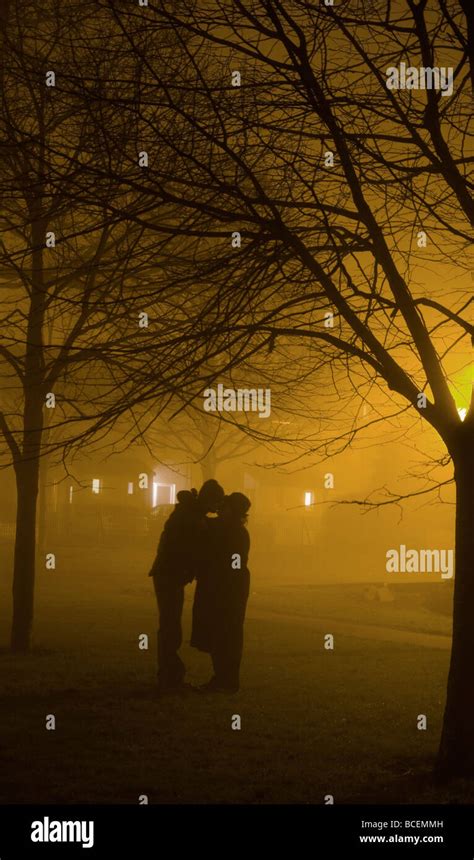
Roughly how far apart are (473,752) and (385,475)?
37081 millimetres

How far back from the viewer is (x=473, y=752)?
6.14 m

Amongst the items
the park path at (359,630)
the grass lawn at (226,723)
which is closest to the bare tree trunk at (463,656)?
the grass lawn at (226,723)

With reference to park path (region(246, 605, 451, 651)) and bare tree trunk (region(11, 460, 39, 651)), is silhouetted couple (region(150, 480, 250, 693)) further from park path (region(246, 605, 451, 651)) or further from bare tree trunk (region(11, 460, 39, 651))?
park path (region(246, 605, 451, 651))

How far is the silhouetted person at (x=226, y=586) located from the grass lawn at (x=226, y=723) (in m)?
0.34

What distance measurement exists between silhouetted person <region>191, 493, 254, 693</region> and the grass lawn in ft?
1.10

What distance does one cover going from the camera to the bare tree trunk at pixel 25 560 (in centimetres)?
1126

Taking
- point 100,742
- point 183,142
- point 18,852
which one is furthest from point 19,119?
point 18,852

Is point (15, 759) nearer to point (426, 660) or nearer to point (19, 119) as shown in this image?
point (19, 119)

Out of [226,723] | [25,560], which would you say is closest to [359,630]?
[25,560]

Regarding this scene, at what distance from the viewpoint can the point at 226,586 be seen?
9.10m

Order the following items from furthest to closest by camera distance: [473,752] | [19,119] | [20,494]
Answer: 1. [20,494]
2. [19,119]
3. [473,752]

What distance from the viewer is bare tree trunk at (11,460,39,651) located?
11258mm

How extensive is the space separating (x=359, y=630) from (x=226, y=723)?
26.2ft

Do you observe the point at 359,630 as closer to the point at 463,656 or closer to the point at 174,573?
the point at 174,573
